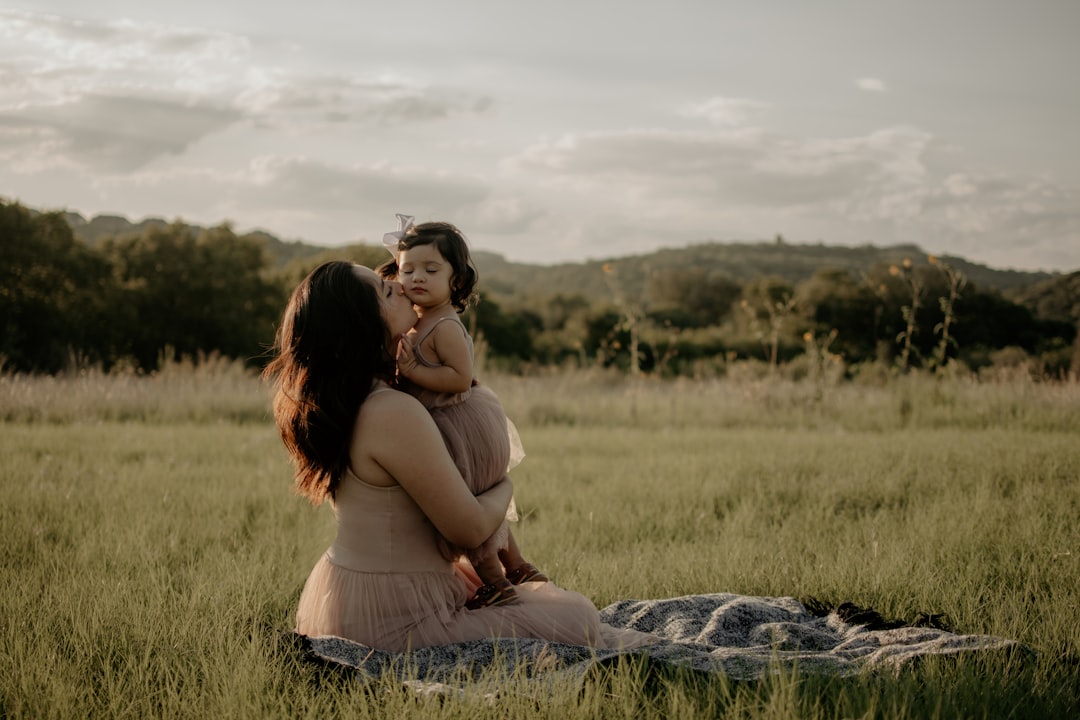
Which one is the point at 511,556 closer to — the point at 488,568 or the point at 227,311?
the point at 488,568

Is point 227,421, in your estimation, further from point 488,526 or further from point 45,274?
point 45,274

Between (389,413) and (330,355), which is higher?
A: (330,355)

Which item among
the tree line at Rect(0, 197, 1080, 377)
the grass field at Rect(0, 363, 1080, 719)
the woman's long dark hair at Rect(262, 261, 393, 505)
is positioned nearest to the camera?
the grass field at Rect(0, 363, 1080, 719)

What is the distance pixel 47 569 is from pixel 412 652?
244cm

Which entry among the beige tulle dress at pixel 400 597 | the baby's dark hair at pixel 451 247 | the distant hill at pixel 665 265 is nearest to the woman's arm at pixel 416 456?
the beige tulle dress at pixel 400 597

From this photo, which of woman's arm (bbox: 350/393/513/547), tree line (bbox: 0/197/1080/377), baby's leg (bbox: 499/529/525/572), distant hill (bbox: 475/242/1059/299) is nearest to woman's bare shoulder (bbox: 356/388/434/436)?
woman's arm (bbox: 350/393/513/547)

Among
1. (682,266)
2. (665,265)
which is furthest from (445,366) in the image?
(665,265)

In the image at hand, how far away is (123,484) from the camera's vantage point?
6.05 metres

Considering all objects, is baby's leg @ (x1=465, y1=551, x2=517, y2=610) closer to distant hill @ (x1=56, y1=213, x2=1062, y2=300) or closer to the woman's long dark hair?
the woman's long dark hair

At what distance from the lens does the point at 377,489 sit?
285 centimetres

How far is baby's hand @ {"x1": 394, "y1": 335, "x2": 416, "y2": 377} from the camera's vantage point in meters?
3.16

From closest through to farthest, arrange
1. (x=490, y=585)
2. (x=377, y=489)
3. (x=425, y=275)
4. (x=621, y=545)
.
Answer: (x=377, y=489) < (x=490, y=585) < (x=425, y=275) < (x=621, y=545)

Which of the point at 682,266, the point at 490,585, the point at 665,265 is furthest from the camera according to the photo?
the point at 665,265

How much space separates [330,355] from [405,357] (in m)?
0.46
